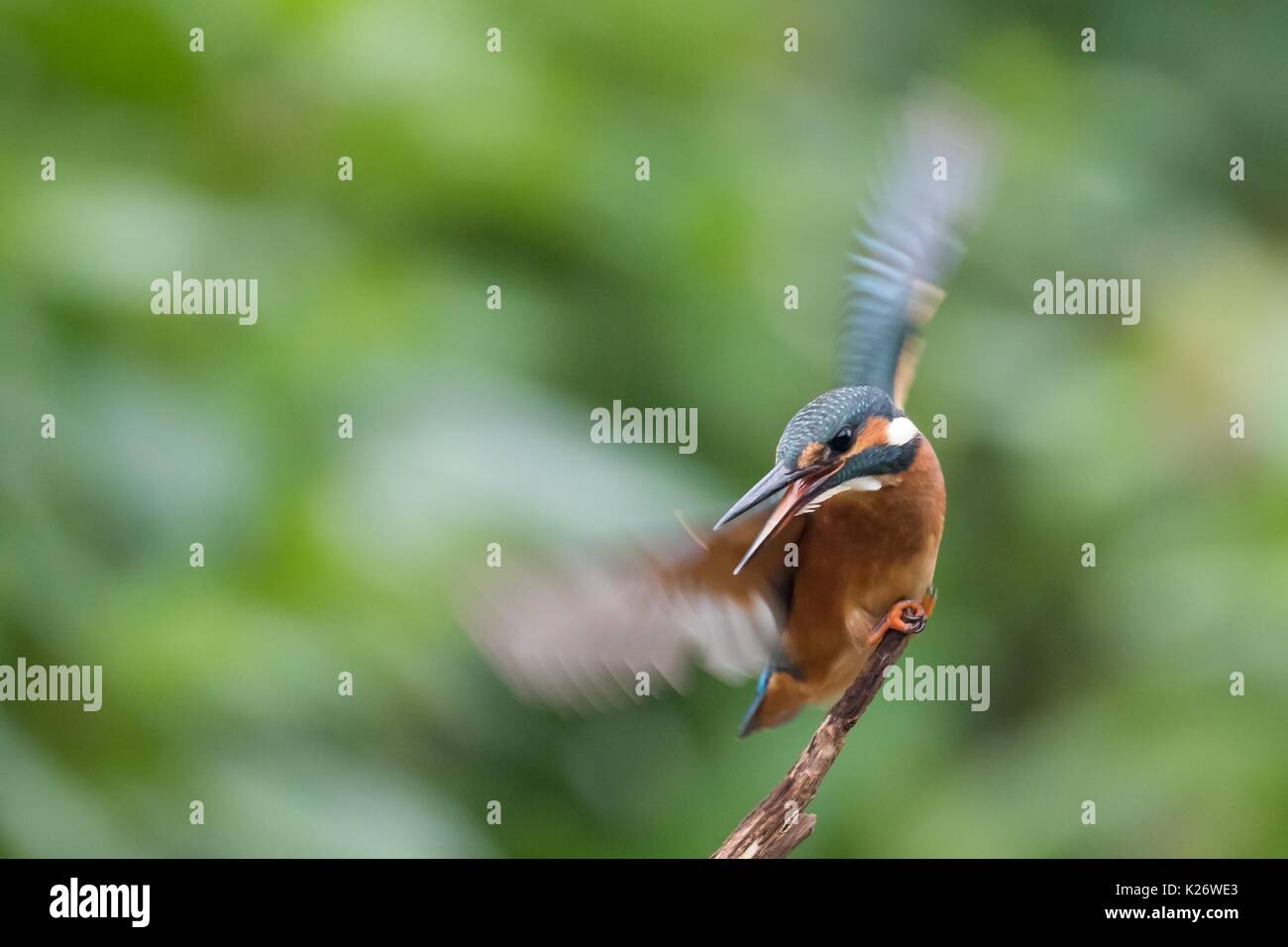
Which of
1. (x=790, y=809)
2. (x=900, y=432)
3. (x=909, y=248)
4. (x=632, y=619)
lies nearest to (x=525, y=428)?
(x=909, y=248)

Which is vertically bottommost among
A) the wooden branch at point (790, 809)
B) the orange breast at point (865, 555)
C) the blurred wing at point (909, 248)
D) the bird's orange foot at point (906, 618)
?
the wooden branch at point (790, 809)

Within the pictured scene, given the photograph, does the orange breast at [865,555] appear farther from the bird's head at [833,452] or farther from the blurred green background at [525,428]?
the blurred green background at [525,428]

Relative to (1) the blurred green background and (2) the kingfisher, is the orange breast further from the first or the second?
(1) the blurred green background

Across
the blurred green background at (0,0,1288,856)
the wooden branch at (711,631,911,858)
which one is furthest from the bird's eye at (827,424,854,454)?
the blurred green background at (0,0,1288,856)

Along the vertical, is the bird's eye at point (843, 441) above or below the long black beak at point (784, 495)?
above

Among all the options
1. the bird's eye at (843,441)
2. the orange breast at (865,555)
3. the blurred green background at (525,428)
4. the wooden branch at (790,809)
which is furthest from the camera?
the blurred green background at (525,428)

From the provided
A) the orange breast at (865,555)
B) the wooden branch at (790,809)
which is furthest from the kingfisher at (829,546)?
the wooden branch at (790,809)

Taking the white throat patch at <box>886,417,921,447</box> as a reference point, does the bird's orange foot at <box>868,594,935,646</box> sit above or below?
below
